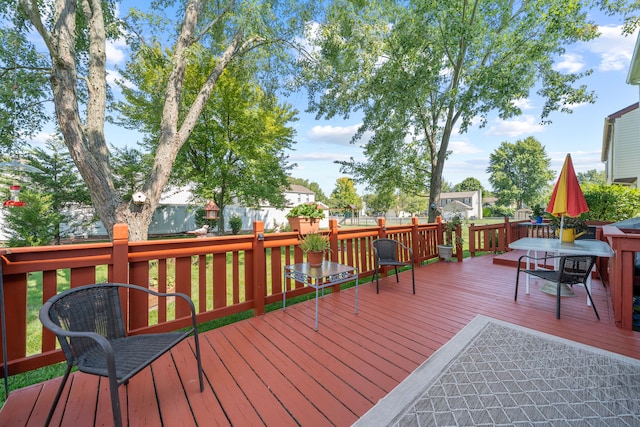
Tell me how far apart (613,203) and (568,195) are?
5936mm

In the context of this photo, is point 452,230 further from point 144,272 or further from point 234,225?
point 234,225

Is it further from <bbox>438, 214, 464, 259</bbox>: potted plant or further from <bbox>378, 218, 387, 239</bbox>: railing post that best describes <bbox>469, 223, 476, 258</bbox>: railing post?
<bbox>378, 218, 387, 239</bbox>: railing post

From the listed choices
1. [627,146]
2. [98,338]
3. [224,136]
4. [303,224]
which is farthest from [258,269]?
[627,146]

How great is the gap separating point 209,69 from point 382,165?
6934 millimetres

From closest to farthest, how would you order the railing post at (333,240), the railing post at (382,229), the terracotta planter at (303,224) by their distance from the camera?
the terracotta planter at (303,224), the railing post at (333,240), the railing post at (382,229)

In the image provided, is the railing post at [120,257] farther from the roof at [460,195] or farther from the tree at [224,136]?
the roof at [460,195]

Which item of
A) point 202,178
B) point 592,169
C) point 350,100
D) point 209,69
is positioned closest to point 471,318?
point 350,100

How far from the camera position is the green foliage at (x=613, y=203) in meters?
6.96

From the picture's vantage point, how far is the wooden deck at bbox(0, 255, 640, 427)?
1.57m

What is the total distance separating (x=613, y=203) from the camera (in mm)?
7082

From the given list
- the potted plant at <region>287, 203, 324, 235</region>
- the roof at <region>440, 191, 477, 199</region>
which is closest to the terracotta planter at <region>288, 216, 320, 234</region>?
the potted plant at <region>287, 203, 324, 235</region>

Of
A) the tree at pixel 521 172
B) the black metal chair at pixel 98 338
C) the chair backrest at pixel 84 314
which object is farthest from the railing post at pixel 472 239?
the tree at pixel 521 172

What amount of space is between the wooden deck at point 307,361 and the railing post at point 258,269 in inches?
6.8

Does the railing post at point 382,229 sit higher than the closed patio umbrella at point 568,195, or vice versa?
the closed patio umbrella at point 568,195
